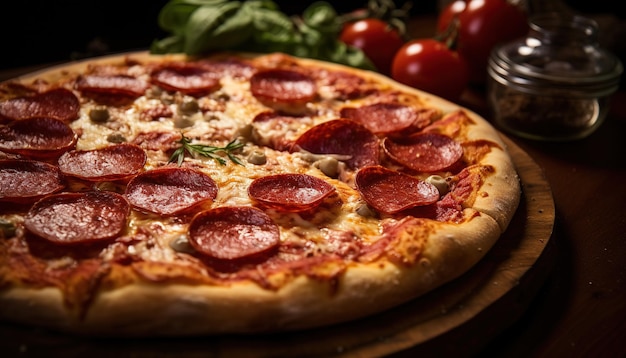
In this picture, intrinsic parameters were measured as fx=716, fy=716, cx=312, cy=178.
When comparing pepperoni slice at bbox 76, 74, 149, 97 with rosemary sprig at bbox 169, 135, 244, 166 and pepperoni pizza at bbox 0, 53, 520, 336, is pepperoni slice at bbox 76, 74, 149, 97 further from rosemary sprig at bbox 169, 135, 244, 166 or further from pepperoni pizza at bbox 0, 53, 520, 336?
rosemary sprig at bbox 169, 135, 244, 166

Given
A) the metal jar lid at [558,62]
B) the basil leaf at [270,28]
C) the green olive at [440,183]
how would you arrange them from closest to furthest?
the green olive at [440,183] < the metal jar lid at [558,62] < the basil leaf at [270,28]

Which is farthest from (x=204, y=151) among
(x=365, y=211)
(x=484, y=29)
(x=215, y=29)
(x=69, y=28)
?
(x=69, y=28)

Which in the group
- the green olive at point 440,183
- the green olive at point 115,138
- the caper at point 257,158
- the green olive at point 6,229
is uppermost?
the green olive at point 6,229

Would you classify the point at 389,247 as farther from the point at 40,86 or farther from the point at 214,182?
the point at 40,86

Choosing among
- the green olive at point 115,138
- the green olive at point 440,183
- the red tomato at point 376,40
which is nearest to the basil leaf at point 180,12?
the red tomato at point 376,40

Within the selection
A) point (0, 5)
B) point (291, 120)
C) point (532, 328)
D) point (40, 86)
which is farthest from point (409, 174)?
point (0, 5)

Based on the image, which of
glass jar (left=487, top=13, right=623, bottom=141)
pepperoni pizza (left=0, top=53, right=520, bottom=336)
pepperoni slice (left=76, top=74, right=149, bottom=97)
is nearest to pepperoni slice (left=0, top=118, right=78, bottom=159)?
pepperoni pizza (left=0, top=53, right=520, bottom=336)

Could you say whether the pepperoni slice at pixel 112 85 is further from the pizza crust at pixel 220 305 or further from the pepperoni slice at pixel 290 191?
the pizza crust at pixel 220 305
